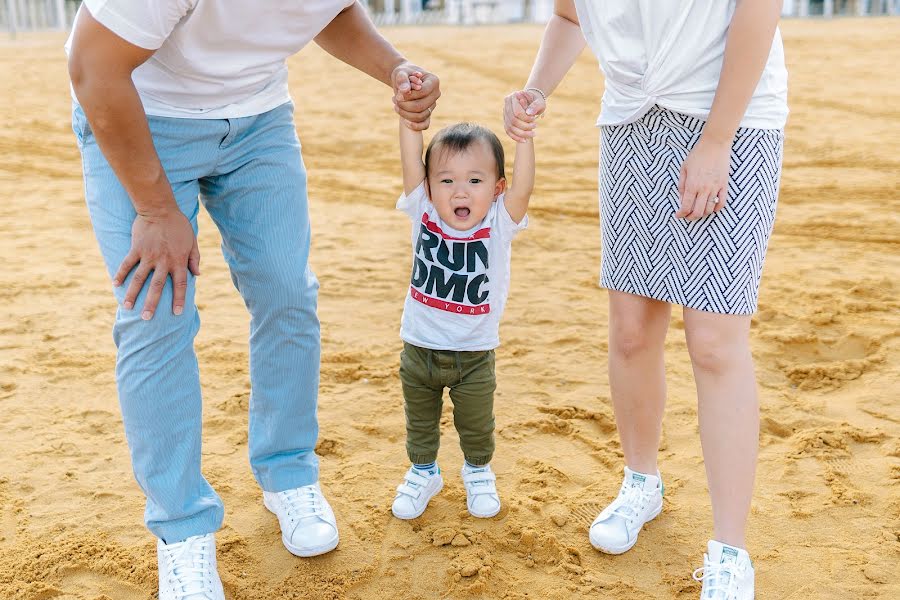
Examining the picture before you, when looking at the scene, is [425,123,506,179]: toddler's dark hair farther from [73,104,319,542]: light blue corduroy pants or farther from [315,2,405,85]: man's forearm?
[73,104,319,542]: light blue corduroy pants

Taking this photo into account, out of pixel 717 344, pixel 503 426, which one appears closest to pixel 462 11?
pixel 503 426

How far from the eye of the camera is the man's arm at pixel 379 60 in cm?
258

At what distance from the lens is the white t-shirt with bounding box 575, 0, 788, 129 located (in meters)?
2.15

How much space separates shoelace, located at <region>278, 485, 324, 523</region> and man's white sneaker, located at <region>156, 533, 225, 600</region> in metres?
0.36

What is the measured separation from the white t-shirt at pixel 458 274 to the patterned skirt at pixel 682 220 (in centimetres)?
37

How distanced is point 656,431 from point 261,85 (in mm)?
1541

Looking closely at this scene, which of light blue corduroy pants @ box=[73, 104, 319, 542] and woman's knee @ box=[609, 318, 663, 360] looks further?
woman's knee @ box=[609, 318, 663, 360]

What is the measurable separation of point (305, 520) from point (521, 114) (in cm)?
134

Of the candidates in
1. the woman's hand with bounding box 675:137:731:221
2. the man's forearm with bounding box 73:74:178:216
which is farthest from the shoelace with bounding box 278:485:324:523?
the woman's hand with bounding box 675:137:731:221

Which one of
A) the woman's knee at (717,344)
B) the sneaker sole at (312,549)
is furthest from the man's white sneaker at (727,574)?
the sneaker sole at (312,549)

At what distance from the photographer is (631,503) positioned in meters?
2.76

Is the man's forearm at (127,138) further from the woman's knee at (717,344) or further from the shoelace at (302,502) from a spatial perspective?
the woman's knee at (717,344)

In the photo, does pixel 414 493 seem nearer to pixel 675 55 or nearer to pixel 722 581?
pixel 722 581

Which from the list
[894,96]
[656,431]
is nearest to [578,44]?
[656,431]
